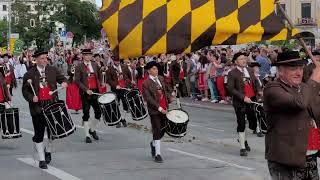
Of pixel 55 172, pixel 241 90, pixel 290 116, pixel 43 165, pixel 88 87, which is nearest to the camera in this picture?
pixel 290 116

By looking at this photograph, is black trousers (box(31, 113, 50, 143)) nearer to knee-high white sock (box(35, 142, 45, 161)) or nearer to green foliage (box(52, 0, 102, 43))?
knee-high white sock (box(35, 142, 45, 161))

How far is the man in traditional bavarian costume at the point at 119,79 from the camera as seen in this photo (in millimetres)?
16766

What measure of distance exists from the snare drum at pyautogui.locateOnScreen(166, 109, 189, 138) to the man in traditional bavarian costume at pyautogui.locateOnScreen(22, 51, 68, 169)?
1830 mm

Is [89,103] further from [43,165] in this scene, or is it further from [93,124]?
[43,165]

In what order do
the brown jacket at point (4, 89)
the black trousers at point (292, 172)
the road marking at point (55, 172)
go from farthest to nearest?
the brown jacket at point (4, 89), the road marking at point (55, 172), the black trousers at point (292, 172)

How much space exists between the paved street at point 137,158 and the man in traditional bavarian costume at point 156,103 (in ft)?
1.05

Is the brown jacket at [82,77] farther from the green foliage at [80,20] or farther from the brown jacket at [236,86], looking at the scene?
the green foliage at [80,20]

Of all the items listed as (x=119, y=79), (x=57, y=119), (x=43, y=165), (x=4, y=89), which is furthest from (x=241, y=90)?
(x=119, y=79)

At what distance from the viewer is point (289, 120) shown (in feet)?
18.3

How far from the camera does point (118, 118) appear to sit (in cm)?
1342

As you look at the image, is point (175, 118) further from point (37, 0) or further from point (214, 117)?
point (37, 0)

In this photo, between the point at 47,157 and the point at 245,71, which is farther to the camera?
the point at 245,71

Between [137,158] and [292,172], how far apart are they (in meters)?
5.60

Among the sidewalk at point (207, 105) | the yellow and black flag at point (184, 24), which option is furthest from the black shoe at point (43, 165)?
the sidewalk at point (207, 105)
